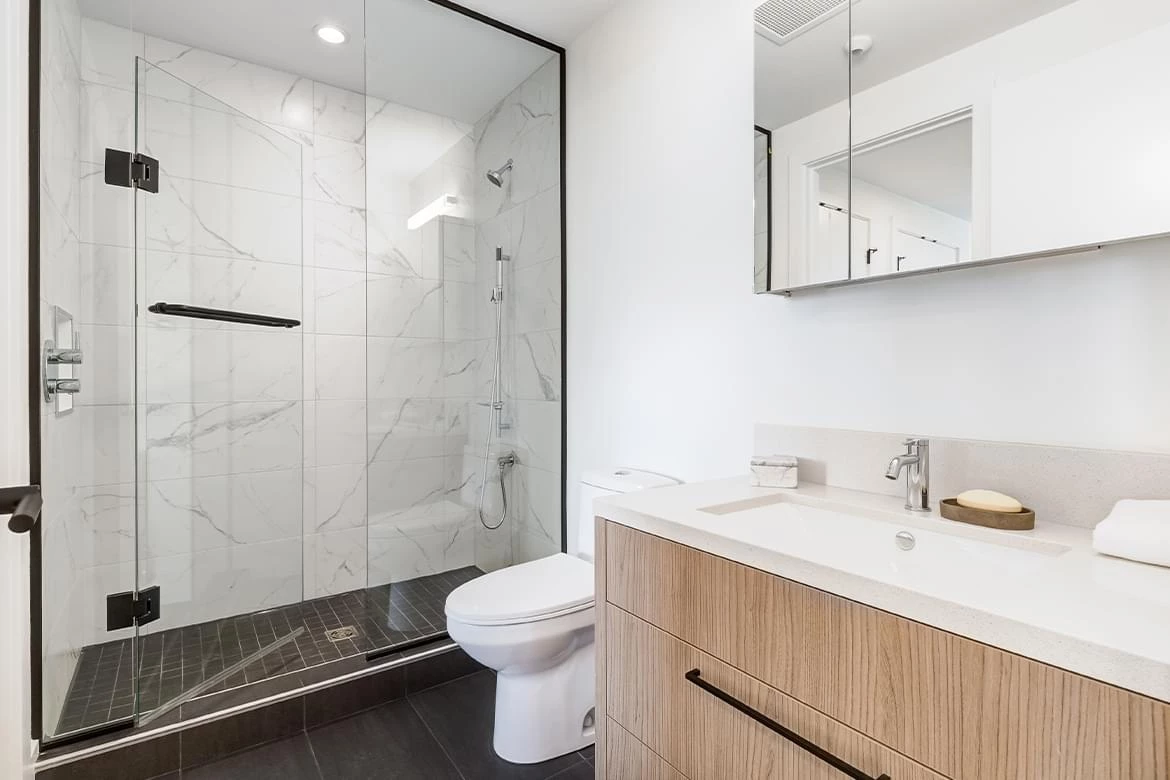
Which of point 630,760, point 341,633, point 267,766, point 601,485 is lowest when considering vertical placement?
point 267,766

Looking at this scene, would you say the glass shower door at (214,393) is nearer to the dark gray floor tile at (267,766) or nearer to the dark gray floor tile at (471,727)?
the dark gray floor tile at (267,766)

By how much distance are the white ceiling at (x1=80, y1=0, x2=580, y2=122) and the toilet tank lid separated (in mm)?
1517

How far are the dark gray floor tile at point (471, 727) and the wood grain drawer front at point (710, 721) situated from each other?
583mm

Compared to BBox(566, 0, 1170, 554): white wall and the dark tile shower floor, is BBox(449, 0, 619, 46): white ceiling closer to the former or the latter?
BBox(566, 0, 1170, 554): white wall

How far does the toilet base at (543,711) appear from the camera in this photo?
1647 mm

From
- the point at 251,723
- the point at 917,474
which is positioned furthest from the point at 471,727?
the point at 917,474

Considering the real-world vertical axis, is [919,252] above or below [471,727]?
above

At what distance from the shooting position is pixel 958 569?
82cm

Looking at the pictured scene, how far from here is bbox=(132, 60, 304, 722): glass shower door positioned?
1.81 meters

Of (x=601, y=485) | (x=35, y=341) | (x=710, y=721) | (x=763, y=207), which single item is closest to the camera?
(x=710, y=721)

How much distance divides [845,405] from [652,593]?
70cm

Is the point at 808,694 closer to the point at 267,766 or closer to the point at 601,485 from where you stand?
the point at 601,485

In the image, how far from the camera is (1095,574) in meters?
0.78

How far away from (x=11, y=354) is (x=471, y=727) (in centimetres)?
159
